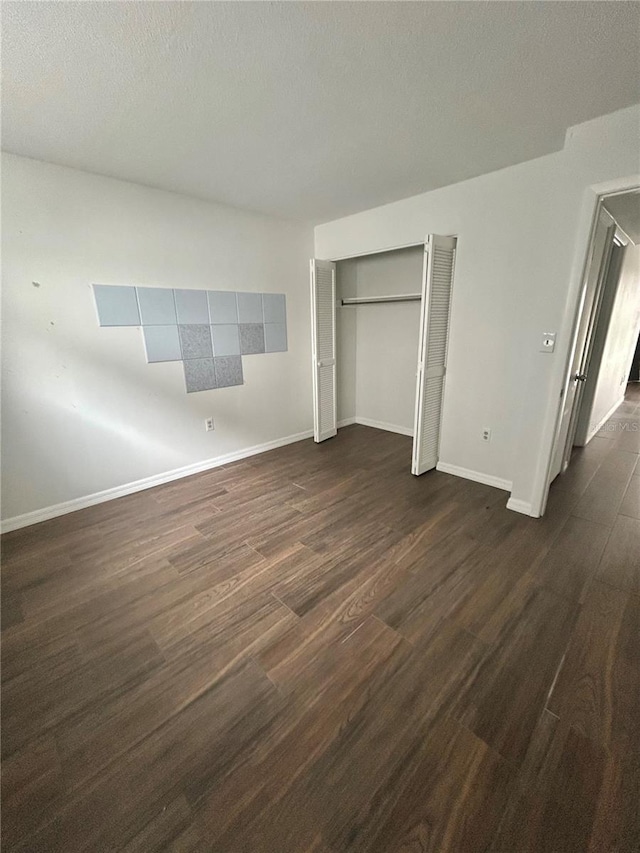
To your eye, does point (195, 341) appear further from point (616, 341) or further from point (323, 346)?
point (616, 341)

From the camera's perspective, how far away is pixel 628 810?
39.5 inches

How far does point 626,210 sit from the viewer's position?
8.04 ft

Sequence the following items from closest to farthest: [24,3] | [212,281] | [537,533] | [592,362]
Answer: [24,3]
[537,533]
[212,281]
[592,362]

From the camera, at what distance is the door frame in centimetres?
194

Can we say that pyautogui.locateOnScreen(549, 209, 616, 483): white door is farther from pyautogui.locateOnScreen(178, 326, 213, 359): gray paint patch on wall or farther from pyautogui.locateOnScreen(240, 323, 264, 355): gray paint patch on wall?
pyautogui.locateOnScreen(178, 326, 213, 359): gray paint patch on wall

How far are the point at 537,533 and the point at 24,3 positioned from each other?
141 inches

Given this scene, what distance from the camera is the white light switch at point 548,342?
2.30m

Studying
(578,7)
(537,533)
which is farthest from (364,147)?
(537,533)

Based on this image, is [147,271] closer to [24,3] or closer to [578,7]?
[24,3]

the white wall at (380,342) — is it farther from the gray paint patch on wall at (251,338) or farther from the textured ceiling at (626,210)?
the textured ceiling at (626,210)

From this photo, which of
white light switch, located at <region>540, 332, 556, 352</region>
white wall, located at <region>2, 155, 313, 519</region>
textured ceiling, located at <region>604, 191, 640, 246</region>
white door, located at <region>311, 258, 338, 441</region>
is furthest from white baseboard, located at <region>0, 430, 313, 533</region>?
textured ceiling, located at <region>604, 191, 640, 246</region>

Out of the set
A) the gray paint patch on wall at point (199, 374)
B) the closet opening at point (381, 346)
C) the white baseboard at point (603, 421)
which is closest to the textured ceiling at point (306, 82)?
the closet opening at point (381, 346)

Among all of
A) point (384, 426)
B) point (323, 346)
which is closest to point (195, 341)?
point (323, 346)

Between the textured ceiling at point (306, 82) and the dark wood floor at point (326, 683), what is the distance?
2512mm
